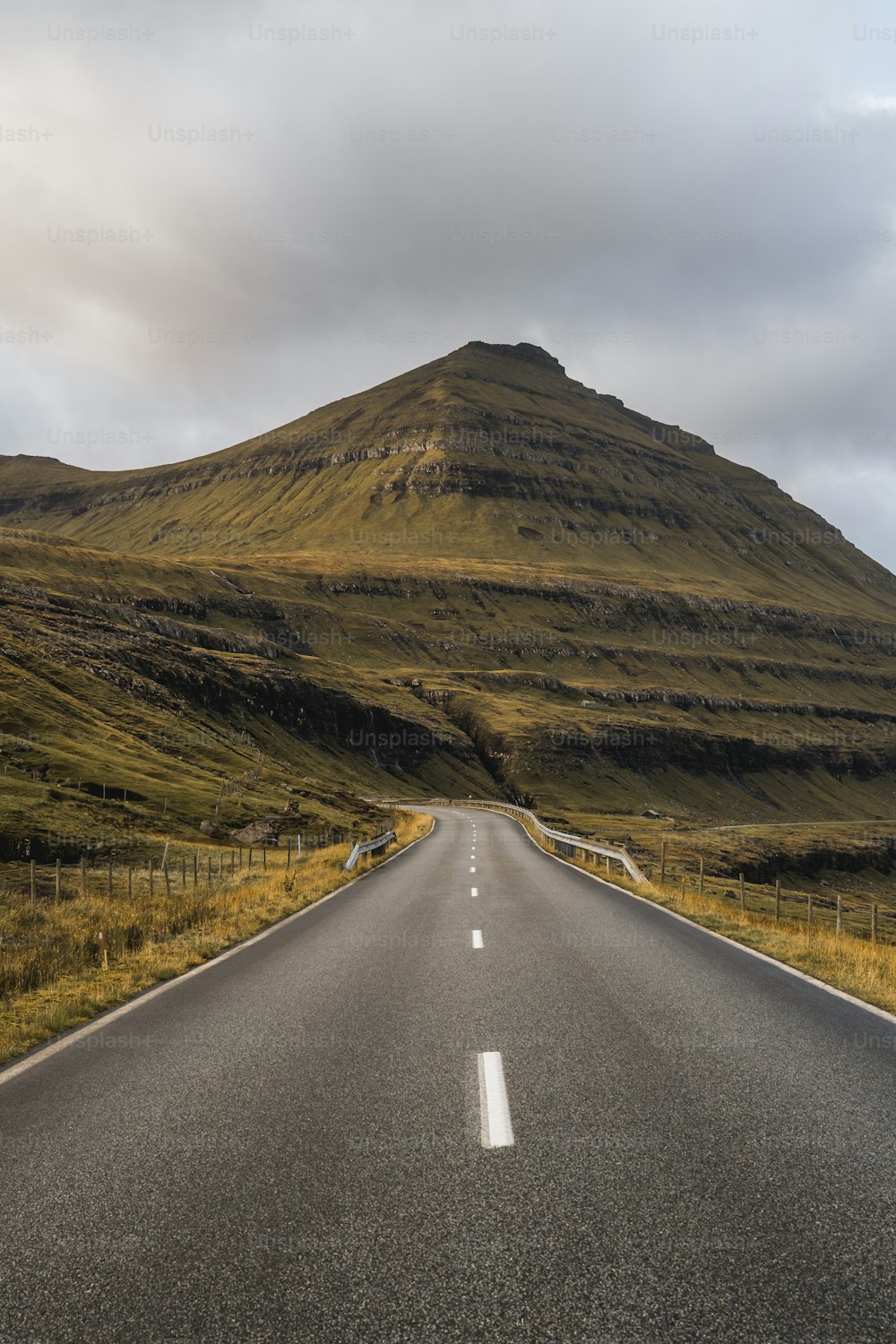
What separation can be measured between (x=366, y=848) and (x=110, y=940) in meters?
19.1

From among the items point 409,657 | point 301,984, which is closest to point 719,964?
point 301,984

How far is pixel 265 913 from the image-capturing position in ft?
56.7

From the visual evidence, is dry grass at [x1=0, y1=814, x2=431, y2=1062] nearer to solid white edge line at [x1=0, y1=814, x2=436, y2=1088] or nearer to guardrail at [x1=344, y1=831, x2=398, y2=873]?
solid white edge line at [x1=0, y1=814, x2=436, y2=1088]

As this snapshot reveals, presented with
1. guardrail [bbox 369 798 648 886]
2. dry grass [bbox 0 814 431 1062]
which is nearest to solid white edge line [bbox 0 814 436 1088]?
dry grass [bbox 0 814 431 1062]

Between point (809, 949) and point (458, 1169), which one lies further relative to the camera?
point (809, 949)

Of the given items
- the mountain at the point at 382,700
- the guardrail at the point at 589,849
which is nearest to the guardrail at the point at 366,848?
the guardrail at the point at 589,849

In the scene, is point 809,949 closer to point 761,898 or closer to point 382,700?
point 761,898

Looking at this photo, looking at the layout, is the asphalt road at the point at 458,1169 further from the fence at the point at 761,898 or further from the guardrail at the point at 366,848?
the guardrail at the point at 366,848

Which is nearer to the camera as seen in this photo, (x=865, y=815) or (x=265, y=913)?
(x=265, y=913)

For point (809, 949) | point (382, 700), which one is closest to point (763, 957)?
point (809, 949)

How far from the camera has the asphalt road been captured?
3.59 meters

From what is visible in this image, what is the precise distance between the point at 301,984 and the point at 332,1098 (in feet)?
14.5

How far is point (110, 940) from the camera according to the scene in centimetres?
1351

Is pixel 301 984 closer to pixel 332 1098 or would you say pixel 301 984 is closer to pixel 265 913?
pixel 332 1098
